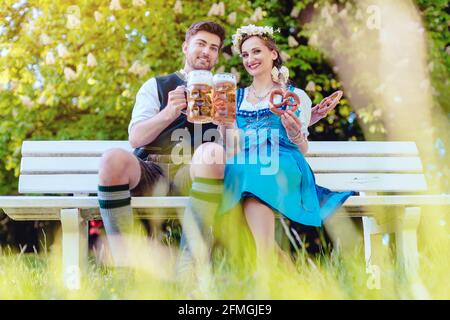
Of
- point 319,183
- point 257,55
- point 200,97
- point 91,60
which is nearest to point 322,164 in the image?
point 319,183

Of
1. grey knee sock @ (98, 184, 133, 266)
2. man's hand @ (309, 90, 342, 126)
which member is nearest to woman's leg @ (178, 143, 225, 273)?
grey knee sock @ (98, 184, 133, 266)

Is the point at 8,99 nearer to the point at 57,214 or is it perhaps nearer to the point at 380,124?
the point at 57,214

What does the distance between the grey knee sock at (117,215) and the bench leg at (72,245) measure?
189 mm

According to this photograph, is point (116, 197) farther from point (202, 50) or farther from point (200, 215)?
point (202, 50)

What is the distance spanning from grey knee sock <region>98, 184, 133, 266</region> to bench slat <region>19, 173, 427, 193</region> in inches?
33.7

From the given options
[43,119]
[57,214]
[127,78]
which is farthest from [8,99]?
[57,214]

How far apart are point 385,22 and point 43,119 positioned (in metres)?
2.66

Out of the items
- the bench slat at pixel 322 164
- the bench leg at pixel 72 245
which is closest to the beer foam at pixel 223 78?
the bench leg at pixel 72 245

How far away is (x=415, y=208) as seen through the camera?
3102mm

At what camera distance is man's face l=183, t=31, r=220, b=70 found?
306cm

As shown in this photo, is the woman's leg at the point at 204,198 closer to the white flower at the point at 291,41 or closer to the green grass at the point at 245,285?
the green grass at the point at 245,285

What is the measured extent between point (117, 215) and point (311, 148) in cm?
143

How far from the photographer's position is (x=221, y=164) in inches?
107
